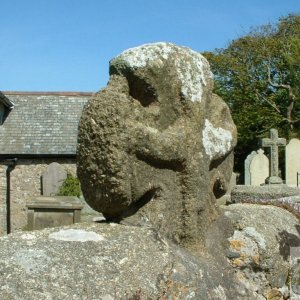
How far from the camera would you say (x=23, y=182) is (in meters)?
25.6

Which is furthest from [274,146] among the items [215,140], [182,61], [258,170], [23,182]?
[182,61]

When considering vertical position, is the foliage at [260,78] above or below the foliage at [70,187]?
above

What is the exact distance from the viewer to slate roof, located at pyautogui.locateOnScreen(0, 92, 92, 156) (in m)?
25.5

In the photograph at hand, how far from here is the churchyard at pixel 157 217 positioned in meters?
3.12

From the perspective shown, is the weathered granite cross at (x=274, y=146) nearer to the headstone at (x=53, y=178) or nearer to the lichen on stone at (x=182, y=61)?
the headstone at (x=53, y=178)

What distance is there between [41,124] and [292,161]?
10537 mm

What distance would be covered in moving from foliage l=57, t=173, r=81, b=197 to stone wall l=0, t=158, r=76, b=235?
3.55ft

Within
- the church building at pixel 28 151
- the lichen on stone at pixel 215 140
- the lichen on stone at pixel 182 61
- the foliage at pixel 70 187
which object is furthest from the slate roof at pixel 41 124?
the lichen on stone at pixel 182 61

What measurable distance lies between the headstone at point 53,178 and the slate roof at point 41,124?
23.2 inches

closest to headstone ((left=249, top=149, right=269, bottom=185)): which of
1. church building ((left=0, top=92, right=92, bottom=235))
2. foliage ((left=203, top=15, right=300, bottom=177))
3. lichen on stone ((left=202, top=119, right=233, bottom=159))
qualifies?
church building ((left=0, top=92, right=92, bottom=235))

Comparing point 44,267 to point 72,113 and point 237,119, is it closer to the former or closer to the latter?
point 72,113

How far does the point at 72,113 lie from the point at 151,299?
24183mm

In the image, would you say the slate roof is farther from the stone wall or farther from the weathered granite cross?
the weathered granite cross

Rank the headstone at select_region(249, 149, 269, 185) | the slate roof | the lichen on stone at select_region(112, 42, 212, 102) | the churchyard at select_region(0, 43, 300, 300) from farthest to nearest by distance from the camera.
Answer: the slate roof < the headstone at select_region(249, 149, 269, 185) < the lichen on stone at select_region(112, 42, 212, 102) < the churchyard at select_region(0, 43, 300, 300)
